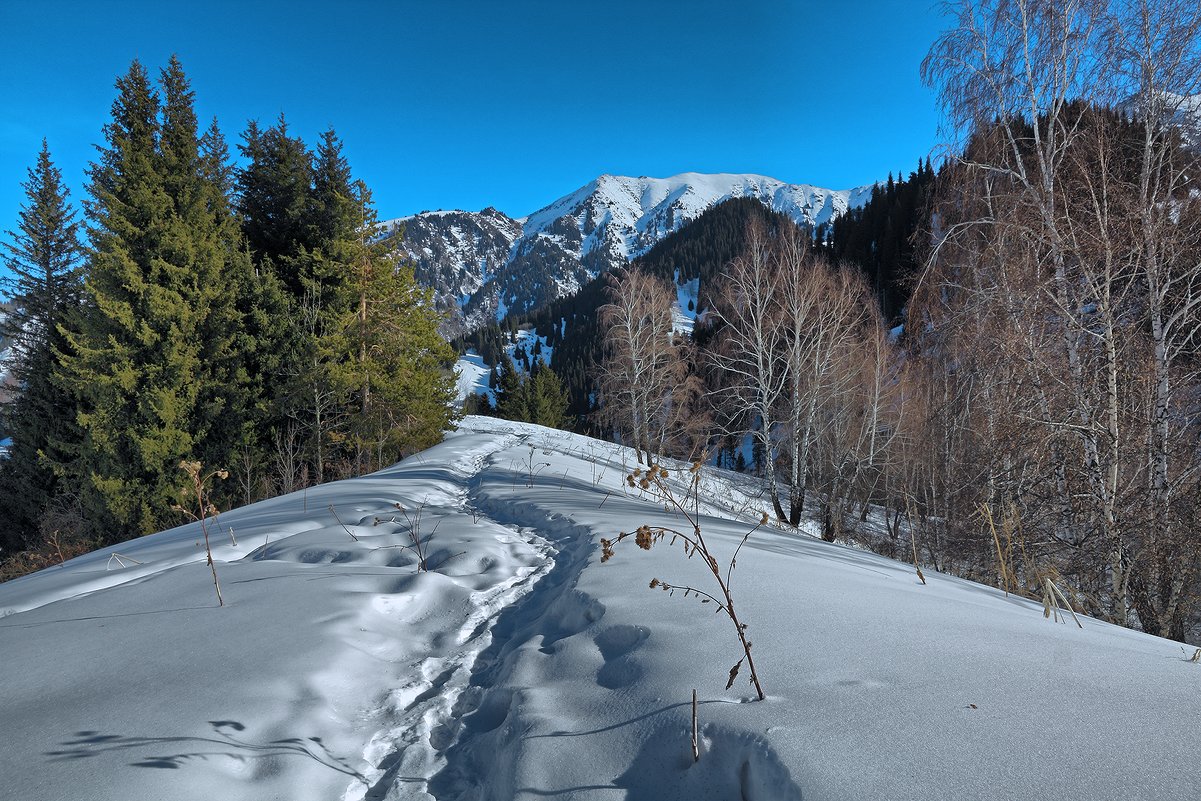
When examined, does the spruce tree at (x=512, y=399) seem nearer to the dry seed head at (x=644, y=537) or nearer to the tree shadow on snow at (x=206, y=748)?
the dry seed head at (x=644, y=537)

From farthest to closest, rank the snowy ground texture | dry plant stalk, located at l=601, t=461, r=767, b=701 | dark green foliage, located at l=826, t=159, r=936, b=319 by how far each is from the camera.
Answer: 1. dark green foliage, located at l=826, t=159, r=936, b=319
2. dry plant stalk, located at l=601, t=461, r=767, b=701
3. the snowy ground texture

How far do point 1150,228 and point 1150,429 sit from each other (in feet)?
6.13

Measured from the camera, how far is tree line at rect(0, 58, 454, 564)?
10.9 m

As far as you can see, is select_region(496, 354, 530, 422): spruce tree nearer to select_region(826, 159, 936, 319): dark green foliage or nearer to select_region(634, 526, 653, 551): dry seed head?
select_region(826, 159, 936, 319): dark green foliage

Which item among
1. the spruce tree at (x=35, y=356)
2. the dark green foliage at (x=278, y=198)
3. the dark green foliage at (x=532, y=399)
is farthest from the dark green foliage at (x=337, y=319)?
the dark green foliage at (x=532, y=399)

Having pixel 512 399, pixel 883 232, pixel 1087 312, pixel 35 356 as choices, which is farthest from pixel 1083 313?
pixel 883 232

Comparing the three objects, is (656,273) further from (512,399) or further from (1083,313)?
(1083,313)

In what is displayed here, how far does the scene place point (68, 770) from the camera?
4.11ft

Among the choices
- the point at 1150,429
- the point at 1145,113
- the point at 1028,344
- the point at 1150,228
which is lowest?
the point at 1150,429

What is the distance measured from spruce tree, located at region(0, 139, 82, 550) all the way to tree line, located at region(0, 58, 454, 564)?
49 millimetres

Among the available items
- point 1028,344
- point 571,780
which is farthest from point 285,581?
point 1028,344

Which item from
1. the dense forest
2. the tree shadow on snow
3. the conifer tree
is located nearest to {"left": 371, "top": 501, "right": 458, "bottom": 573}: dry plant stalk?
the tree shadow on snow

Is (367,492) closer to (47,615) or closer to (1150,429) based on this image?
(47,615)

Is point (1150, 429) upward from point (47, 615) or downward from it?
upward
